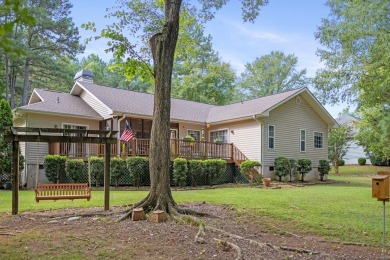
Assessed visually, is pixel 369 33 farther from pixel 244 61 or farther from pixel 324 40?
pixel 244 61

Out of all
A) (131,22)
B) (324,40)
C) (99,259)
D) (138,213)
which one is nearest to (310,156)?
(324,40)

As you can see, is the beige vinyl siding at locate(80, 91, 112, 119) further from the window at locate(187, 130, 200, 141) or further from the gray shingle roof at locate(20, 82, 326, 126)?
the window at locate(187, 130, 200, 141)

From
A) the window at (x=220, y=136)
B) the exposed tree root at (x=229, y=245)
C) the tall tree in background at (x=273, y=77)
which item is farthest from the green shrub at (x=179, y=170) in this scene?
the tall tree in background at (x=273, y=77)

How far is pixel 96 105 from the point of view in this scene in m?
17.0

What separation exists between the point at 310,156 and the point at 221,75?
16113 millimetres

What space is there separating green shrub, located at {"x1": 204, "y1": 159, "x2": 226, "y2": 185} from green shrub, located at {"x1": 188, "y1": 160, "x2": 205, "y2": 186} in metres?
0.27

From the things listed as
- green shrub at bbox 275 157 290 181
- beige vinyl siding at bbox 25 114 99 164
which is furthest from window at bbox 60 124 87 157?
green shrub at bbox 275 157 290 181

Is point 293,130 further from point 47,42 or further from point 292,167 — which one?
point 47,42

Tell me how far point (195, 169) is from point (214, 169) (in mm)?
1035

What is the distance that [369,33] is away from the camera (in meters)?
12.4

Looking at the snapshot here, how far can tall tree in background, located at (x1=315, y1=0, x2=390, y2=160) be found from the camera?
11742 mm

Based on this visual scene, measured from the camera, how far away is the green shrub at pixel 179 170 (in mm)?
14211

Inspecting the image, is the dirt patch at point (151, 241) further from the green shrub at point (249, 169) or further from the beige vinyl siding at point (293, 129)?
the beige vinyl siding at point (293, 129)

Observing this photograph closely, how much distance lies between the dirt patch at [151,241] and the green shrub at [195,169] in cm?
838
